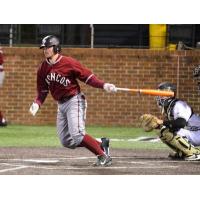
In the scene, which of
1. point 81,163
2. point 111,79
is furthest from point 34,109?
point 111,79

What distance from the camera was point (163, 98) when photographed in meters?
12.7

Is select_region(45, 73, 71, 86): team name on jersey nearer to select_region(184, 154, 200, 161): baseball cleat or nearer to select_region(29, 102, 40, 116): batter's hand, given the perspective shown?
select_region(29, 102, 40, 116): batter's hand

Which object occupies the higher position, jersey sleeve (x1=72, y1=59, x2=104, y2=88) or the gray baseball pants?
jersey sleeve (x1=72, y1=59, x2=104, y2=88)

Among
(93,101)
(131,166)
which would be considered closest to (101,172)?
(131,166)

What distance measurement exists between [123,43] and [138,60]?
1694 millimetres

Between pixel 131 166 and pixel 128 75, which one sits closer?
pixel 131 166

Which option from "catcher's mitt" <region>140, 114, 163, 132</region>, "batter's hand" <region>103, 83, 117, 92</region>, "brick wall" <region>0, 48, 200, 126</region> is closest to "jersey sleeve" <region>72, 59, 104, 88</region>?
"batter's hand" <region>103, 83, 117, 92</region>

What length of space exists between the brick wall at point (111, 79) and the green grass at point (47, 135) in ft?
2.10

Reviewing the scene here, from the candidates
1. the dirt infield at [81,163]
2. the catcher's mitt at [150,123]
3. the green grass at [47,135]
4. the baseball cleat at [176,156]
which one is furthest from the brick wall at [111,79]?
the catcher's mitt at [150,123]

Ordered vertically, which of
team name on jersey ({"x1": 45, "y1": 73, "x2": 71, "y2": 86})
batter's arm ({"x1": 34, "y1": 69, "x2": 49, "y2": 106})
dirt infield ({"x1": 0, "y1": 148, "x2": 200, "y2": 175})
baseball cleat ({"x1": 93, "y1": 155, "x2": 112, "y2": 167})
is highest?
team name on jersey ({"x1": 45, "y1": 73, "x2": 71, "y2": 86})

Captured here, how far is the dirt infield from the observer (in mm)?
10914

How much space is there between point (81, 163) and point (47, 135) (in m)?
5.58

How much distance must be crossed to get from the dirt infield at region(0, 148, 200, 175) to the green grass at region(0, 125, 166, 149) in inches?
41.8

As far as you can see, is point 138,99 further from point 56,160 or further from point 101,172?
point 101,172
